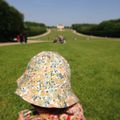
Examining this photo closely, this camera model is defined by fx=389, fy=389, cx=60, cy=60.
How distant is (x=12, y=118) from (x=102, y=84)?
590 centimetres

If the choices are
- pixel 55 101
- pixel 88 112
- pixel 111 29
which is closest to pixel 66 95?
pixel 55 101

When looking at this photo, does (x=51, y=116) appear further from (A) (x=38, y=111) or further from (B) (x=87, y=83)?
(B) (x=87, y=83)

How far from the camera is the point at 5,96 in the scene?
1052 centimetres

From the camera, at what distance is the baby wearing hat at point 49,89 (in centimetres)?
312

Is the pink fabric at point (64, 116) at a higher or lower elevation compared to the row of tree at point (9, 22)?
higher

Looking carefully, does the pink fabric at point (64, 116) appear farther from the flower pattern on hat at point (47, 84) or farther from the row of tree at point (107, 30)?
the row of tree at point (107, 30)

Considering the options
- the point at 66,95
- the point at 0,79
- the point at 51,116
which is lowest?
the point at 0,79

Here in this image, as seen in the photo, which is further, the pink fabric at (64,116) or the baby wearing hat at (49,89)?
the pink fabric at (64,116)

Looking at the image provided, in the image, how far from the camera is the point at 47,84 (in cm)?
314

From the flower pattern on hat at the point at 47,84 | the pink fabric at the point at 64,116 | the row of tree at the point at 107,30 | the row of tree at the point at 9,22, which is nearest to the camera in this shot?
the flower pattern on hat at the point at 47,84

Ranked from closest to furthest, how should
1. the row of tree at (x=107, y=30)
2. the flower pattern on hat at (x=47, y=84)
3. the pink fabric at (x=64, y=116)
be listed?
the flower pattern on hat at (x=47, y=84), the pink fabric at (x=64, y=116), the row of tree at (x=107, y=30)

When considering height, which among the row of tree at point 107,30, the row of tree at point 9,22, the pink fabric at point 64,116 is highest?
the pink fabric at point 64,116

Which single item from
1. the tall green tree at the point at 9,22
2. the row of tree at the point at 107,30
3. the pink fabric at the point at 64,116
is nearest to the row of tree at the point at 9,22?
the tall green tree at the point at 9,22

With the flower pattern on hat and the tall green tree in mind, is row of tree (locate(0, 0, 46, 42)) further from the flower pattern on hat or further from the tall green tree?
the flower pattern on hat
